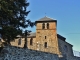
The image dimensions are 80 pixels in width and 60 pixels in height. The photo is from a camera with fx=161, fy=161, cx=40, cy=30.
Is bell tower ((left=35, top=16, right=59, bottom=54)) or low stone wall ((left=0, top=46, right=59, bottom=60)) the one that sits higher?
bell tower ((left=35, top=16, right=59, bottom=54))

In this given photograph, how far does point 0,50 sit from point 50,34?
25.4 metres

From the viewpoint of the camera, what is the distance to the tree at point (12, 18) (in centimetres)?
1380

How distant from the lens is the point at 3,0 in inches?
562

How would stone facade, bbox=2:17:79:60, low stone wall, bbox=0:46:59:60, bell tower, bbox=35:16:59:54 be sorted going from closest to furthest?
low stone wall, bbox=0:46:59:60 < stone facade, bbox=2:17:79:60 < bell tower, bbox=35:16:59:54

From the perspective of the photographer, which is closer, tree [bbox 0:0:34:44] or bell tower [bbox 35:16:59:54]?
tree [bbox 0:0:34:44]

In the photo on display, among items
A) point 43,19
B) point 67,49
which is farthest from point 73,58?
point 43,19

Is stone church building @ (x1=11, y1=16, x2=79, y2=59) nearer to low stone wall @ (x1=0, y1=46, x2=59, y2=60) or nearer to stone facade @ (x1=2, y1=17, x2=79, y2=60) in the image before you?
stone facade @ (x1=2, y1=17, x2=79, y2=60)

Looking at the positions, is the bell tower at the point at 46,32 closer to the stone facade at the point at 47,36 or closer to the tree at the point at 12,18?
the stone facade at the point at 47,36

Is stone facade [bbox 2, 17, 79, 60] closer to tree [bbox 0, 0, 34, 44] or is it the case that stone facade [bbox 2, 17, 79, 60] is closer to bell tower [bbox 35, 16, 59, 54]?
bell tower [bbox 35, 16, 59, 54]

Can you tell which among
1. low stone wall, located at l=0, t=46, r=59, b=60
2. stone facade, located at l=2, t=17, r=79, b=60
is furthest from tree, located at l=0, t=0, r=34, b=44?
stone facade, located at l=2, t=17, r=79, b=60

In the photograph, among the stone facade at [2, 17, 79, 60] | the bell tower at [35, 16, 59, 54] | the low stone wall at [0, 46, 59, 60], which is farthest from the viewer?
the bell tower at [35, 16, 59, 54]

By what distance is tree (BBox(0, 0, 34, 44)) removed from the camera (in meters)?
13.8

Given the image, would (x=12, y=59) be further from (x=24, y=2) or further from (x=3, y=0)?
(x=24, y=2)

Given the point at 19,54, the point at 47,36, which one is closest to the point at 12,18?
the point at 19,54
